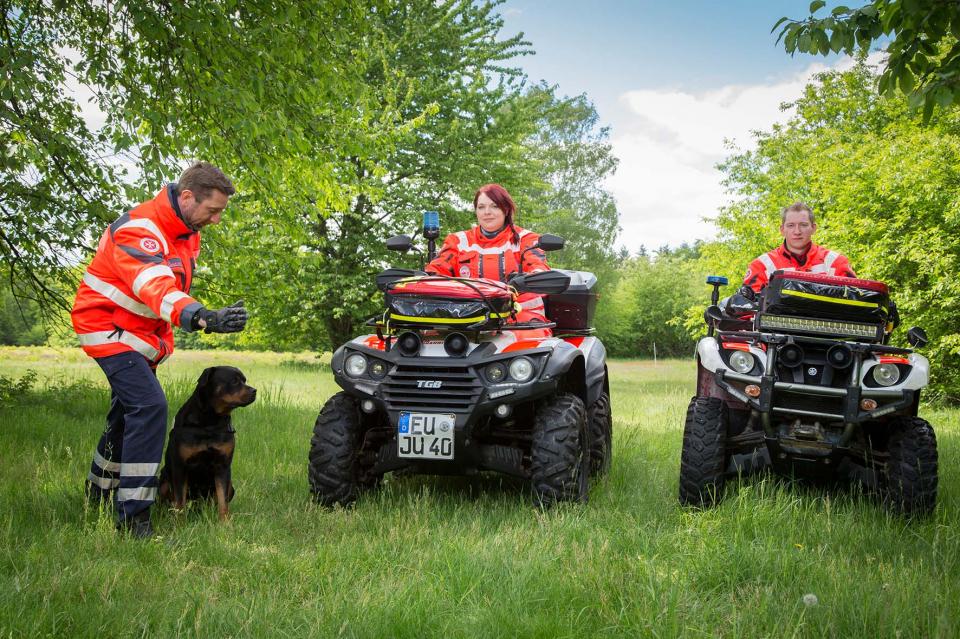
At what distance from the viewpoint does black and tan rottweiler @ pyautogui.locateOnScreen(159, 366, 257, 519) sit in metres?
4.14

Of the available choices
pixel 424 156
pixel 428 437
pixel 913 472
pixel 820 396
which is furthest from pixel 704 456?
pixel 424 156

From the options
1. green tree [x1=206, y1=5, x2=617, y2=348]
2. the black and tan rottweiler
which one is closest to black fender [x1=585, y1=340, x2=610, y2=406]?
the black and tan rottweiler

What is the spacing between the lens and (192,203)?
389 centimetres

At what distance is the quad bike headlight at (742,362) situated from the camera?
4238 mm

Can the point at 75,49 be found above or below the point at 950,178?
above

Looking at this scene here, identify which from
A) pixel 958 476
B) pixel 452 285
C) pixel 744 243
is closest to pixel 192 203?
pixel 452 285

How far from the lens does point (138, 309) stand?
149 inches

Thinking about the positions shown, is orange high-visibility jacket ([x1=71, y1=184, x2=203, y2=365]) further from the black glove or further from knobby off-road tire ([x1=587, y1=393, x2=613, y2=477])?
knobby off-road tire ([x1=587, y1=393, x2=613, y2=477])

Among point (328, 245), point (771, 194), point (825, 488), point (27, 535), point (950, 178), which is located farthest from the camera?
point (328, 245)

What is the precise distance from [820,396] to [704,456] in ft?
2.25

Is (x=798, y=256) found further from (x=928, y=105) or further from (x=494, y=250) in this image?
(x=494, y=250)

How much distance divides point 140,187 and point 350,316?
12.7 meters

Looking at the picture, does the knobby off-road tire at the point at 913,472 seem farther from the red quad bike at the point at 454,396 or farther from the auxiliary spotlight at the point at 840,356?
the red quad bike at the point at 454,396

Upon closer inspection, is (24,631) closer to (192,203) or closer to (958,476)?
(192,203)
